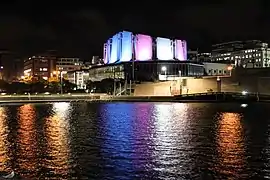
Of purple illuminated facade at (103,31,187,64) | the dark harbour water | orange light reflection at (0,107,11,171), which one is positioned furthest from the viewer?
purple illuminated facade at (103,31,187,64)

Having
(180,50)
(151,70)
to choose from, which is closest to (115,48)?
(151,70)

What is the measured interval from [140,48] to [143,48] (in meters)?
1.58

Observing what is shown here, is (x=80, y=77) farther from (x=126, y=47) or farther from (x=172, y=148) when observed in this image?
(x=172, y=148)

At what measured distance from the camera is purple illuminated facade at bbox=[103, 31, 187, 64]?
16200cm

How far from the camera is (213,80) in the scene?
A: 10131 cm

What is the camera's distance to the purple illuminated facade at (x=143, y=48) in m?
162

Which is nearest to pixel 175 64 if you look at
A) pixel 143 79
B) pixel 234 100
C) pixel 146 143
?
pixel 143 79

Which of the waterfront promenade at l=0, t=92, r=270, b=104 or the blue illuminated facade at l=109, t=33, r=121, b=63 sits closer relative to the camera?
the waterfront promenade at l=0, t=92, r=270, b=104

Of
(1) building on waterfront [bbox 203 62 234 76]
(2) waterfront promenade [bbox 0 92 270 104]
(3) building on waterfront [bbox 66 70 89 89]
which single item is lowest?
(2) waterfront promenade [bbox 0 92 270 104]

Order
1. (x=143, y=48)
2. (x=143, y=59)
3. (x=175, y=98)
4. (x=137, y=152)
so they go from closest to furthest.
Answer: (x=137, y=152) < (x=175, y=98) < (x=143, y=48) < (x=143, y=59)

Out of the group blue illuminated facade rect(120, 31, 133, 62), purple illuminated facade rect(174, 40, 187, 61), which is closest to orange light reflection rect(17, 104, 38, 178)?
blue illuminated facade rect(120, 31, 133, 62)

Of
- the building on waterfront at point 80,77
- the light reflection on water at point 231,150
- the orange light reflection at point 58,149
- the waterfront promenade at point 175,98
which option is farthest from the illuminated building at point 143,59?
the light reflection on water at point 231,150

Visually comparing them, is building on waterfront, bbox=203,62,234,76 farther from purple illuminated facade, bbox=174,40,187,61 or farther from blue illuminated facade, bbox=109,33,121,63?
blue illuminated facade, bbox=109,33,121,63

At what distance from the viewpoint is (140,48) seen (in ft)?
532
